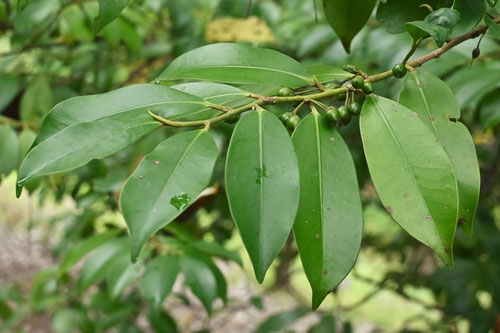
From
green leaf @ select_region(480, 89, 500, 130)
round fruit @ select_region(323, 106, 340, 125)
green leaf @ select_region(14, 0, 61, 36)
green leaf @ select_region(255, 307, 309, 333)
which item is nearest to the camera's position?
round fruit @ select_region(323, 106, 340, 125)

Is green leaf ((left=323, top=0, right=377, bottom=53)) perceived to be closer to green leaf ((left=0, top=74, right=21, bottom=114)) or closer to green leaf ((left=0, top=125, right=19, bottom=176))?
green leaf ((left=0, top=125, right=19, bottom=176))

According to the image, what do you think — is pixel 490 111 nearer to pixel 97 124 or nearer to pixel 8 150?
pixel 97 124

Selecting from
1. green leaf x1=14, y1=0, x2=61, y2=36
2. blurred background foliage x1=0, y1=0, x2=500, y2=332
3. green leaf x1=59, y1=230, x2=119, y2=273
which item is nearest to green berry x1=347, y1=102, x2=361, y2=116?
blurred background foliage x1=0, y1=0, x2=500, y2=332

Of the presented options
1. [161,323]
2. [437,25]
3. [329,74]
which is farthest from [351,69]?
[161,323]

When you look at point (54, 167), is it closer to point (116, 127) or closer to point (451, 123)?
point (116, 127)

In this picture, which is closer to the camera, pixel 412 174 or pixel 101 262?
pixel 412 174

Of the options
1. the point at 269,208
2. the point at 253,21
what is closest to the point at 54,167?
the point at 269,208
